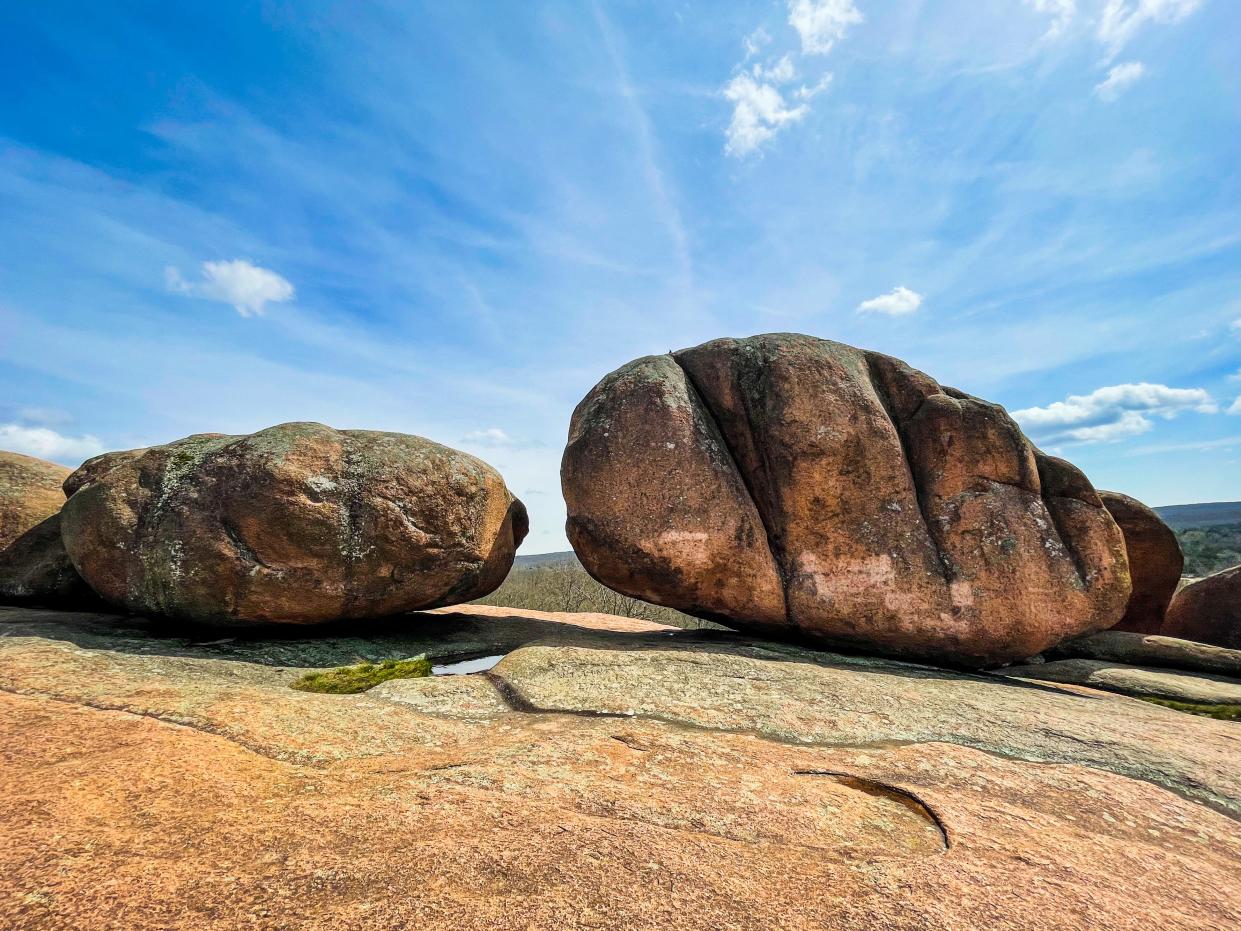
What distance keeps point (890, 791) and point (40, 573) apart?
470 inches

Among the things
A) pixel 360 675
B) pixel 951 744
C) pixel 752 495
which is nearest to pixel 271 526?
pixel 360 675

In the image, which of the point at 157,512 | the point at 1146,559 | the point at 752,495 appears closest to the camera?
the point at 157,512

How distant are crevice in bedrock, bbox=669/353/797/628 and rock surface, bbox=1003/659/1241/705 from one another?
12.0ft

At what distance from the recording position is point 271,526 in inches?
320

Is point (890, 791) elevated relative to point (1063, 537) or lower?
lower

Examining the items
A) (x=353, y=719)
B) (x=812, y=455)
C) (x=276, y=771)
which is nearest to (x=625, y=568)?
(x=812, y=455)

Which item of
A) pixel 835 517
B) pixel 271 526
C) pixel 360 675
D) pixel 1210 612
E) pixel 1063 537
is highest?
pixel 835 517

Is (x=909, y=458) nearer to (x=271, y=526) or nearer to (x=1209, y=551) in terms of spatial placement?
(x=271, y=526)

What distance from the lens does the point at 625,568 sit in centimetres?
947

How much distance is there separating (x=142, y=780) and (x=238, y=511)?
4.96m

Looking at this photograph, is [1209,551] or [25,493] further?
[1209,551]

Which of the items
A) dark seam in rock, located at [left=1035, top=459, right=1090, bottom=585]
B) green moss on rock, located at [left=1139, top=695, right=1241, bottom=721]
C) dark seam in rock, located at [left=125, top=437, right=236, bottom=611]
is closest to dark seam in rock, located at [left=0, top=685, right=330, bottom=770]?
dark seam in rock, located at [left=125, top=437, right=236, bottom=611]

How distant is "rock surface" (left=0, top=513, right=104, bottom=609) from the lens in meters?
9.77

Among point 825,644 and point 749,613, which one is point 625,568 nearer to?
point 749,613
